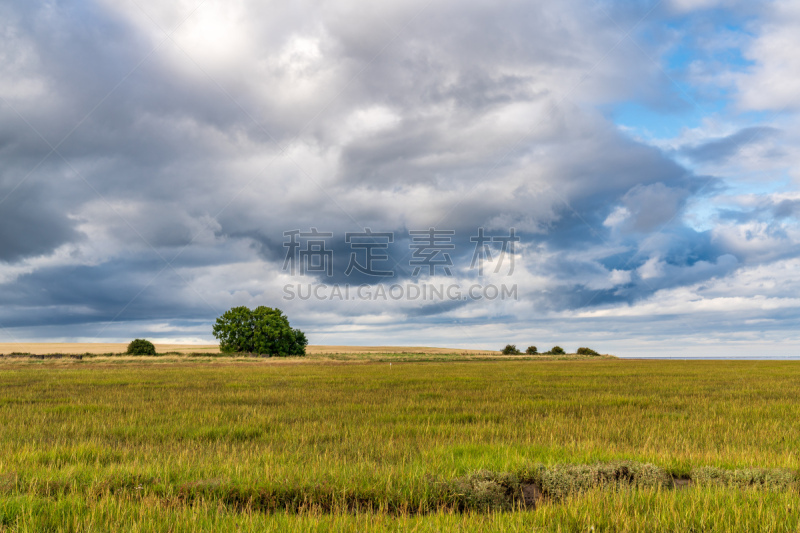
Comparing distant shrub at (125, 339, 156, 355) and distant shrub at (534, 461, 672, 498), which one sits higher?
distant shrub at (534, 461, 672, 498)

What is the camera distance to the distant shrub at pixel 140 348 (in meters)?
83.7

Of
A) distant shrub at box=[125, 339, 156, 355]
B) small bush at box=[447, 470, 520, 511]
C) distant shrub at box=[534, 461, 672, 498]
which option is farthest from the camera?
distant shrub at box=[125, 339, 156, 355]

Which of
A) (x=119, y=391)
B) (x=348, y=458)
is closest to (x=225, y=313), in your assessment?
(x=119, y=391)

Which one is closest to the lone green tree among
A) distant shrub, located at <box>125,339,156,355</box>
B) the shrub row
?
distant shrub, located at <box>125,339,156,355</box>

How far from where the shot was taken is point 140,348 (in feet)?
276

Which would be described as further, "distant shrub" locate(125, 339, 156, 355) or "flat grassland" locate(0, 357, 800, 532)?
"distant shrub" locate(125, 339, 156, 355)

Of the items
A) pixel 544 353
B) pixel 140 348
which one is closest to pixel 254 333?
pixel 140 348

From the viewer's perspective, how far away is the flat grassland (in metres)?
5.55

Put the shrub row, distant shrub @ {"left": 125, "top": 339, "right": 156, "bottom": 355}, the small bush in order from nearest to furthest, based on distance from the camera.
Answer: the small bush < distant shrub @ {"left": 125, "top": 339, "right": 156, "bottom": 355} < the shrub row

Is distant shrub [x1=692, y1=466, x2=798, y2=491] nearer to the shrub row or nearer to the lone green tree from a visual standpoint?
the lone green tree

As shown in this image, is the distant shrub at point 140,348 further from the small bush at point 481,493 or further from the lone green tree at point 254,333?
the small bush at point 481,493

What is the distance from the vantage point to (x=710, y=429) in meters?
13.0

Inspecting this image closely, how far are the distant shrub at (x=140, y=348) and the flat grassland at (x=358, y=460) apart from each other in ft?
→ 236

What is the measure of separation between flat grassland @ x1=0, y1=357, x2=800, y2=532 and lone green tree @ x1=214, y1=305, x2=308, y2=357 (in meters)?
72.3
